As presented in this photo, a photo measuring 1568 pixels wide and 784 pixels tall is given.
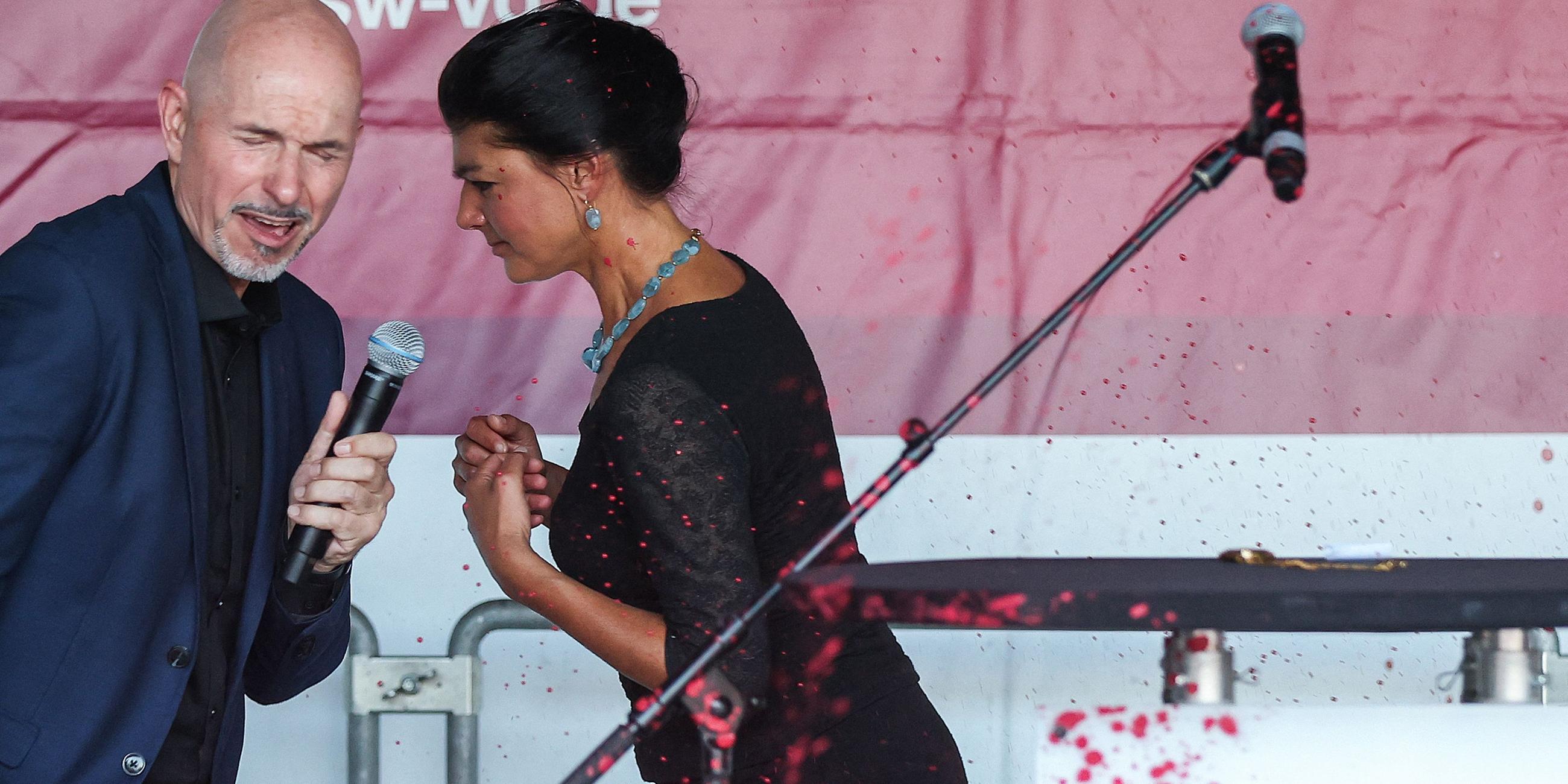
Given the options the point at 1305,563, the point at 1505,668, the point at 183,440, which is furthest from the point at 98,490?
the point at 1505,668

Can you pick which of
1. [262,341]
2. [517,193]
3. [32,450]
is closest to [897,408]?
[517,193]

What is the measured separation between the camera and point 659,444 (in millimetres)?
1257

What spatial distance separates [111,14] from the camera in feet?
6.93

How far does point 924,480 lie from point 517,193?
3.12ft

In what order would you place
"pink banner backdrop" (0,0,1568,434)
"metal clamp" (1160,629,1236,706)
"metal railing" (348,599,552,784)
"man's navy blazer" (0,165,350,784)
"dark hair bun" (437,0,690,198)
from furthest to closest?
"metal railing" (348,599,552,784) < "pink banner backdrop" (0,0,1568,434) < "dark hair bun" (437,0,690,198) < "metal clamp" (1160,629,1236,706) < "man's navy blazer" (0,165,350,784)

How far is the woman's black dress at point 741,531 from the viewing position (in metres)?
1.27

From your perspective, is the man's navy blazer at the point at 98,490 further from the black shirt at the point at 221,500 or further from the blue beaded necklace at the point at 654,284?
the blue beaded necklace at the point at 654,284

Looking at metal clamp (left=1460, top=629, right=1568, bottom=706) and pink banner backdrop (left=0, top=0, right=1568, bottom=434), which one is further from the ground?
pink banner backdrop (left=0, top=0, right=1568, bottom=434)

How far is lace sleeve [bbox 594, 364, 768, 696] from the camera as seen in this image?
1260 mm

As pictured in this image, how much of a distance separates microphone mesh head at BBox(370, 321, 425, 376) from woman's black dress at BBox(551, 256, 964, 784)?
174mm

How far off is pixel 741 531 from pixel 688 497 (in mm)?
64

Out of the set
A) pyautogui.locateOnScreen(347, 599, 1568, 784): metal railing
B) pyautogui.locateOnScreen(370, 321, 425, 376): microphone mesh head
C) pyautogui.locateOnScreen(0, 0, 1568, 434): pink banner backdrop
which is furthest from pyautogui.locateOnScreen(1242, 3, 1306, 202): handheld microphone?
pyautogui.locateOnScreen(347, 599, 1568, 784): metal railing

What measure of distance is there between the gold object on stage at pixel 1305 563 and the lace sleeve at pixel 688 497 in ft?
1.65

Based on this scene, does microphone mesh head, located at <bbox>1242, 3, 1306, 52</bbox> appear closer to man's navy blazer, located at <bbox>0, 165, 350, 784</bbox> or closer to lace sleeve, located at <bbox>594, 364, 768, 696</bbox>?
lace sleeve, located at <bbox>594, 364, 768, 696</bbox>
